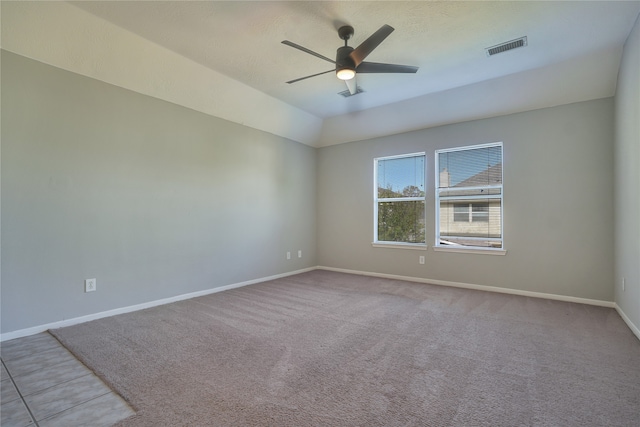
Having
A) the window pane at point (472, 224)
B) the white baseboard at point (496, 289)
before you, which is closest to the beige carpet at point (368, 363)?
the white baseboard at point (496, 289)

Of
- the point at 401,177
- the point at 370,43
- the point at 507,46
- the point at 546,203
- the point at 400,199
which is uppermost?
the point at 507,46

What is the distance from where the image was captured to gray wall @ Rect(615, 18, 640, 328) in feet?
8.34

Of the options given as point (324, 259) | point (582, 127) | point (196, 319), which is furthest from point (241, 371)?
point (582, 127)

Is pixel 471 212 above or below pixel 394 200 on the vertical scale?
below

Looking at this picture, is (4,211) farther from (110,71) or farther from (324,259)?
(324,259)

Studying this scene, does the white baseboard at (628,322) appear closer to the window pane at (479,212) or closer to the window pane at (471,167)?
the window pane at (479,212)

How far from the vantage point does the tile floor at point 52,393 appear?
60.2 inches

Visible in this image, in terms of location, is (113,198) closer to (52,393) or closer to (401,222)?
(52,393)

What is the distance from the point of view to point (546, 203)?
3.83 meters

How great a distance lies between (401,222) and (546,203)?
204cm

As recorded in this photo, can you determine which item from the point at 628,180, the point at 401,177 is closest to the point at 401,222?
the point at 401,177

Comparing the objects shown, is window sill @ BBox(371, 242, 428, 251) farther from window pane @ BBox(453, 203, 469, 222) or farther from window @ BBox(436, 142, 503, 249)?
window pane @ BBox(453, 203, 469, 222)

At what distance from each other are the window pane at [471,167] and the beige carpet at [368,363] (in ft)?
6.00

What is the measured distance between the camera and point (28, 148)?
2.63m
